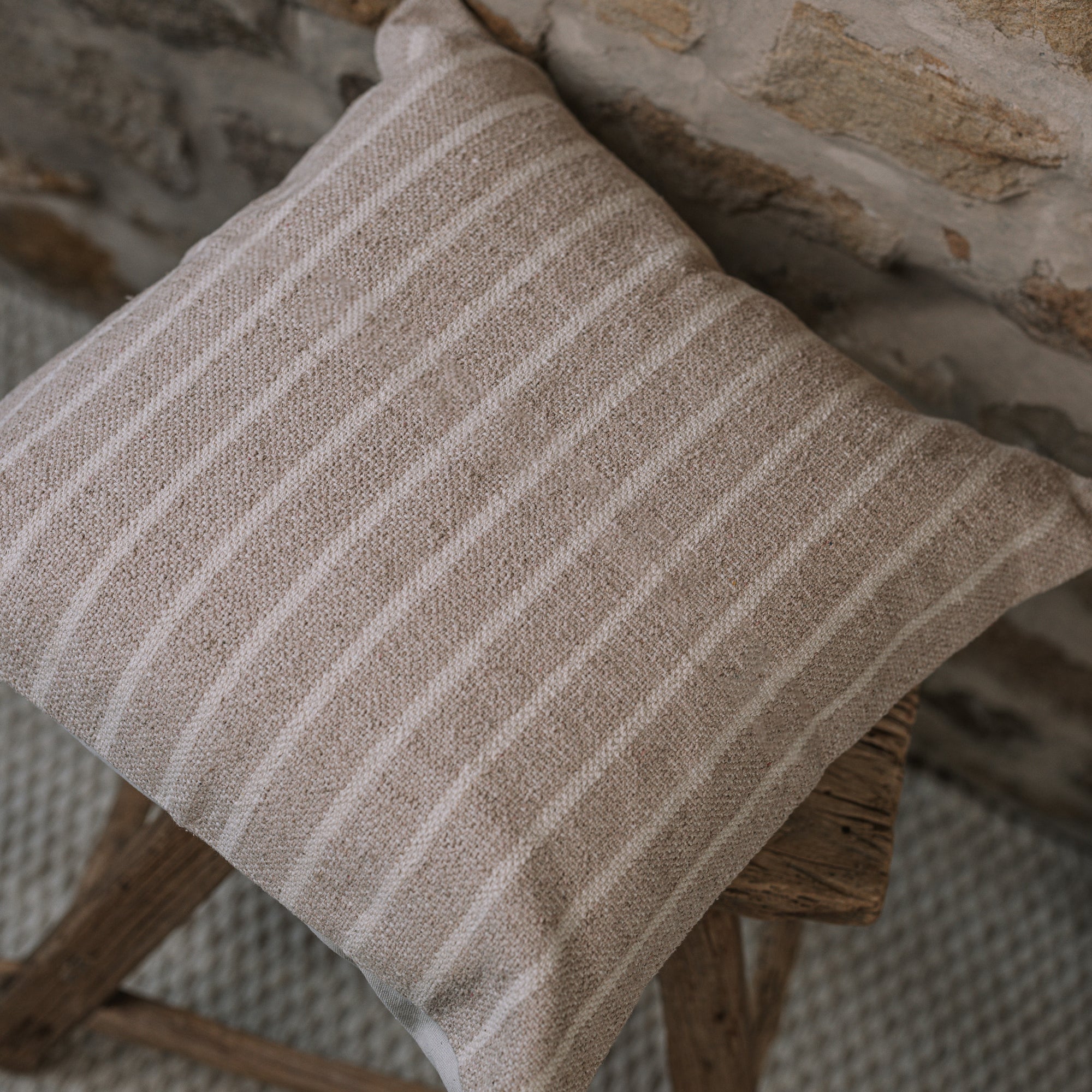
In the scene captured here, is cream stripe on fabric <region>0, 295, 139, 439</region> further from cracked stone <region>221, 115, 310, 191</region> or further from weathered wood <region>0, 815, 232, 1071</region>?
cracked stone <region>221, 115, 310, 191</region>

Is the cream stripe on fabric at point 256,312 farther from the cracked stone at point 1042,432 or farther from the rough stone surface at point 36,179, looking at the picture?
the rough stone surface at point 36,179

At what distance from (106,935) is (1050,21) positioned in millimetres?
912

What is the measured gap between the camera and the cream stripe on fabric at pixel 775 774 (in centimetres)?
53

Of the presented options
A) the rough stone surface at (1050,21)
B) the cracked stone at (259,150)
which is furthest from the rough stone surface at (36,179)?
the rough stone surface at (1050,21)

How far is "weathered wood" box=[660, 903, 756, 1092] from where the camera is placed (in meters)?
0.74

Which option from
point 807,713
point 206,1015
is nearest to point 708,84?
point 807,713

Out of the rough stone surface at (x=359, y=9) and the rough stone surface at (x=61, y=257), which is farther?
the rough stone surface at (x=61, y=257)

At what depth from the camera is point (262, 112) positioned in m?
0.97

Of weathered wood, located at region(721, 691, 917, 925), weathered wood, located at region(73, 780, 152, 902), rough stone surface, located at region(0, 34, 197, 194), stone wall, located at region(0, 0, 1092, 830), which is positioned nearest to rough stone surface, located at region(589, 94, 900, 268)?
stone wall, located at region(0, 0, 1092, 830)

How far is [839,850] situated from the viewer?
691 mm

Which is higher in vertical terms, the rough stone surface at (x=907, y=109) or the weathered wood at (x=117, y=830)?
the rough stone surface at (x=907, y=109)

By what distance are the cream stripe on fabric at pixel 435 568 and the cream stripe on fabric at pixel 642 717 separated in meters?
0.08

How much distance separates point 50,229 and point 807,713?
108 cm

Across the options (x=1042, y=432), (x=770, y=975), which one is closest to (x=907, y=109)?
(x=1042, y=432)
